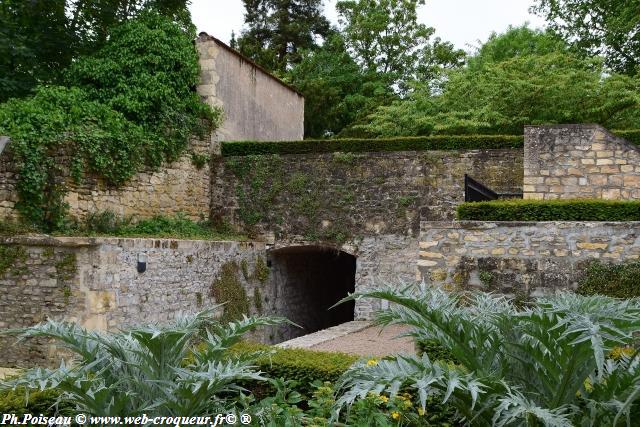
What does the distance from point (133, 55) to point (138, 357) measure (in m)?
9.67

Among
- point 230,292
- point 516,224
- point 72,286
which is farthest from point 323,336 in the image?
point 72,286

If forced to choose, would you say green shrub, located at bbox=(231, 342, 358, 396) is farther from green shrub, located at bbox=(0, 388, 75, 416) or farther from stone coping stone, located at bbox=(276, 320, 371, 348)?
stone coping stone, located at bbox=(276, 320, 371, 348)

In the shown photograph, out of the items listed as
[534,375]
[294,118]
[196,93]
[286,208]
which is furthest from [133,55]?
[534,375]

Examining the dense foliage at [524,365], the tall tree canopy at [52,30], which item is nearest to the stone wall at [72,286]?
the dense foliage at [524,365]

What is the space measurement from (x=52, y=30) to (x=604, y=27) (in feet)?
63.5

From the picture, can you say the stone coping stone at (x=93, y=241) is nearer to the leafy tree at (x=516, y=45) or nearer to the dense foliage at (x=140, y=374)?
the dense foliage at (x=140, y=374)

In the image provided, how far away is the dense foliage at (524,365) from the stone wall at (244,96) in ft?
34.9

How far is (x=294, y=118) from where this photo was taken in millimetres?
18047

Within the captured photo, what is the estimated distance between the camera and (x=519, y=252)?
7633mm

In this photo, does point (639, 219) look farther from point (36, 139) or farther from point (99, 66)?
point (99, 66)

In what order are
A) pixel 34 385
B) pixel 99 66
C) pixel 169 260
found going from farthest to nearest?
pixel 99 66 → pixel 169 260 → pixel 34 385

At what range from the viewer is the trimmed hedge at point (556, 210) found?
7.56m

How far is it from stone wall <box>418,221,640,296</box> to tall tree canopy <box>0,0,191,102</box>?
34.1 feet

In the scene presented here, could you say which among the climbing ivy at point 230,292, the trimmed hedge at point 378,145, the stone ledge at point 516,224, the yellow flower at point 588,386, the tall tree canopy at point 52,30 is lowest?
the climbing ivy at point 230,292
